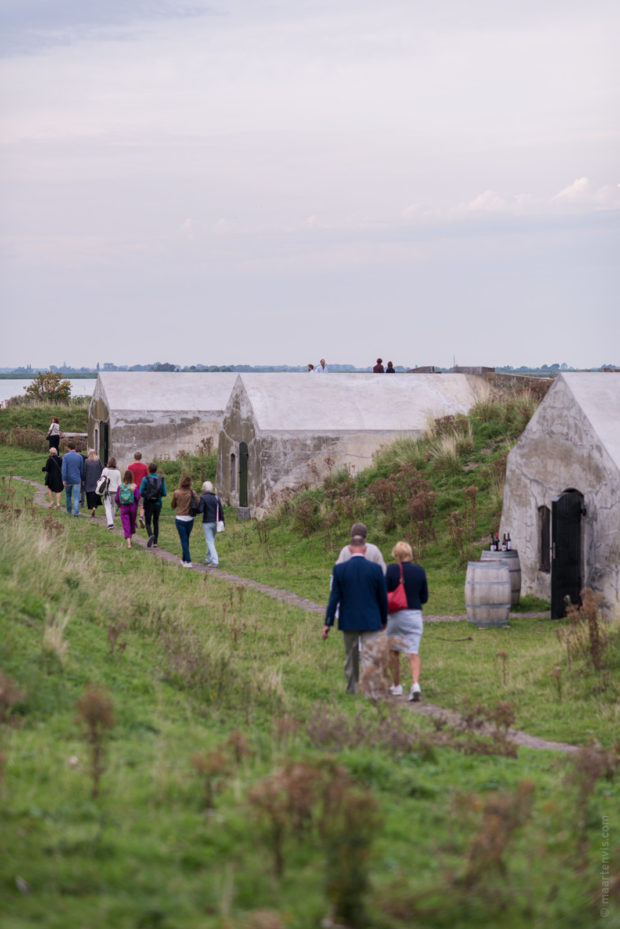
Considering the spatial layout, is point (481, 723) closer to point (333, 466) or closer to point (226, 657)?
point (226, 657)

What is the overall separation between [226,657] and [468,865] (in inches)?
238

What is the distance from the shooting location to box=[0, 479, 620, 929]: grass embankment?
505 cm

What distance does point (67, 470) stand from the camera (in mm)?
25797

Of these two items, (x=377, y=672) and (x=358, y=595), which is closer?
(x=377, y=672)

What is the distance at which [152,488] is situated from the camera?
2119 cm

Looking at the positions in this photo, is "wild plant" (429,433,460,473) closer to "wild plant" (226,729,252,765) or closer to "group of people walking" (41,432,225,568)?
"group of people walking" (41,432,225,568)

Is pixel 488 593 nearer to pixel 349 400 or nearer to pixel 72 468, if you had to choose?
pixel 72 468

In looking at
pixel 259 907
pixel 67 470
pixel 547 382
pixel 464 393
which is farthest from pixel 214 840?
pixel 464 393

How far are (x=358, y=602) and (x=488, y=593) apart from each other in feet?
18.2

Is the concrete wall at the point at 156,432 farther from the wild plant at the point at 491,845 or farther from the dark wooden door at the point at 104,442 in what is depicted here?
the wild plant at the point at 491,845

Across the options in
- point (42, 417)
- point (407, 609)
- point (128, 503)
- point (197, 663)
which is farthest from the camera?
point (42, 417)

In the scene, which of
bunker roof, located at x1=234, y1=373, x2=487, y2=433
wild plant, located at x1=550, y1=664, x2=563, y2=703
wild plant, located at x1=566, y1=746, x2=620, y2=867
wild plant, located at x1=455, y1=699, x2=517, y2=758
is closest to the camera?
wild plant, located at x1=566, y1=746, x2=620, y2=867

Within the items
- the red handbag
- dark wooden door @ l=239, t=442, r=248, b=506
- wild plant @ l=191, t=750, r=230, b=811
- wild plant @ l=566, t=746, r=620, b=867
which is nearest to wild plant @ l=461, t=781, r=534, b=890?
wild plant @ l=566, t=746, r=620, b=867

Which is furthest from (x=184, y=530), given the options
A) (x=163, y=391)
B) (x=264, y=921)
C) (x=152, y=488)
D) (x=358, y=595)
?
(x=163, y=391)
